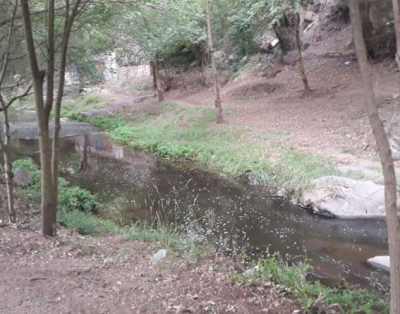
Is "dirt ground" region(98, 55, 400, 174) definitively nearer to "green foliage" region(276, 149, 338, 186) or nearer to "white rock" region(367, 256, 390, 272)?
"green foliage" region(276, 149, 338, 186)

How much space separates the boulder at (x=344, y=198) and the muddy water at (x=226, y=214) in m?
0.27

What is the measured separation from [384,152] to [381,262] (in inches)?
211

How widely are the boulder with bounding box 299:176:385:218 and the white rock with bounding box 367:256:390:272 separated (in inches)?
95.7

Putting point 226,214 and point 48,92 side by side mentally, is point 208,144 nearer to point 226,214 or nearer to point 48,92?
point 226,214

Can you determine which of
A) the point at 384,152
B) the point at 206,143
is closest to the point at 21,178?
the point at 206,143

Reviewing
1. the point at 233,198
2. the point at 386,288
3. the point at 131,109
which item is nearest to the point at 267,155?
the point at 233,198

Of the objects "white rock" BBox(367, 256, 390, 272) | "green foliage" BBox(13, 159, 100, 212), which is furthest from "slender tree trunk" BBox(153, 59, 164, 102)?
"white rock" BBox(367, 256, 390, 272)

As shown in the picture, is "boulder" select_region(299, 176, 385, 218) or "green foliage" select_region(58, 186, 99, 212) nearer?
"green foliage" select_region(58, 186, 99, 212)

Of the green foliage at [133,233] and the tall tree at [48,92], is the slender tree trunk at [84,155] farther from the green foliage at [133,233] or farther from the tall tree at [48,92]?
the tall tree at [48,92]

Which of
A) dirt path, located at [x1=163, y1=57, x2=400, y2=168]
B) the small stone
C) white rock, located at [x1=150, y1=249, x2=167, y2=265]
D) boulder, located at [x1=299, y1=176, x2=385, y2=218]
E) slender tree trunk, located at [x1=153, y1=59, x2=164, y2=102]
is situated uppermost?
slender tree trunk, located at [x1=153, y1=59, x2=164, y2=102]

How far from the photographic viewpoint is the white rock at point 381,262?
27.3 feet

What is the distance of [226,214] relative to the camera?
11961mm

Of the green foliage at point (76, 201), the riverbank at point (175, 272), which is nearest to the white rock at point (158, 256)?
the riverbank at point (175, 272)

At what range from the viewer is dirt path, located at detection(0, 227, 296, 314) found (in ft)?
15.7
